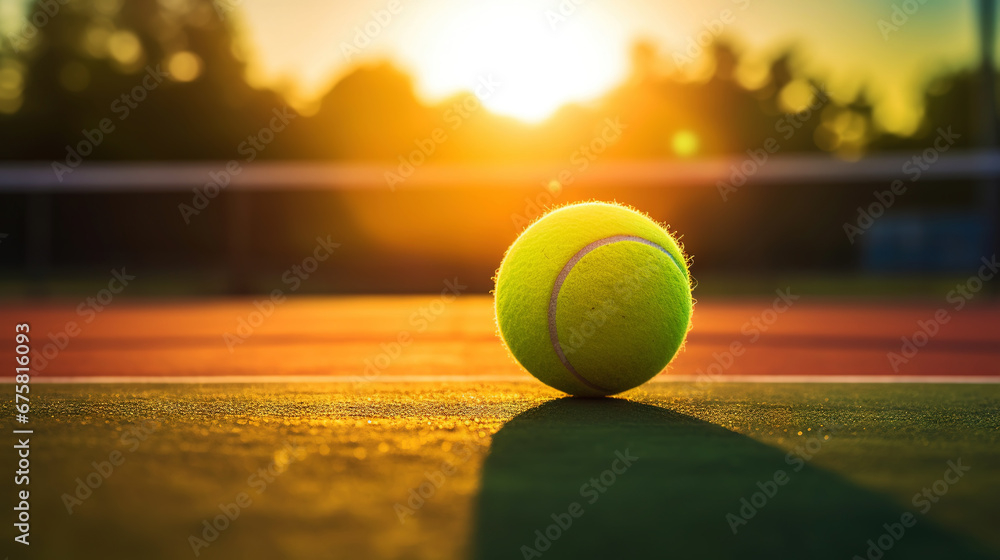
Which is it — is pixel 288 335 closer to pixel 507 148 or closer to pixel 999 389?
pixel 999 389

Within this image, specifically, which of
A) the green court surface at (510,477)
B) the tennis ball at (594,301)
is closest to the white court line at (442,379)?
the green court surface at (510,477)

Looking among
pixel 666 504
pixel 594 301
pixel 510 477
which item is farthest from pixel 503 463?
pixel 594 301

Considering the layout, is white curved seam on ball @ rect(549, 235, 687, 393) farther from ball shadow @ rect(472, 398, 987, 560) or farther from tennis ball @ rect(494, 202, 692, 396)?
ball shadow @ rect(472, 398, 987, 560)

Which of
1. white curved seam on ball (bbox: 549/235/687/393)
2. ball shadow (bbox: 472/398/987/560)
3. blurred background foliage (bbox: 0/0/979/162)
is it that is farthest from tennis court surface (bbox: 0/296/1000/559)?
blurred background foliage (bbox: 0/0/979/162)

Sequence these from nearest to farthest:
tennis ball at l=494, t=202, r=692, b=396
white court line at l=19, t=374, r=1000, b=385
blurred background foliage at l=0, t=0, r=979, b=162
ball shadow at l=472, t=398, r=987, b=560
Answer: ball shadow at l=472, t=398, r=987, b=560 < tennis ball at l=494, t=202, r=692, b=396 < white court line at l=19, t=374, r=1000, b=385 < blurred background foliage at l=0, t=0, r=979, b=162

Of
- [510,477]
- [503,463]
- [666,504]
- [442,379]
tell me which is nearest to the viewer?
[666,504]

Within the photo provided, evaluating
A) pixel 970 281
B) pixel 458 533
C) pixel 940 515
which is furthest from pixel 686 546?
pixel 970 281

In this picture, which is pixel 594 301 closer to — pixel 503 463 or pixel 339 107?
pixel 503 463
